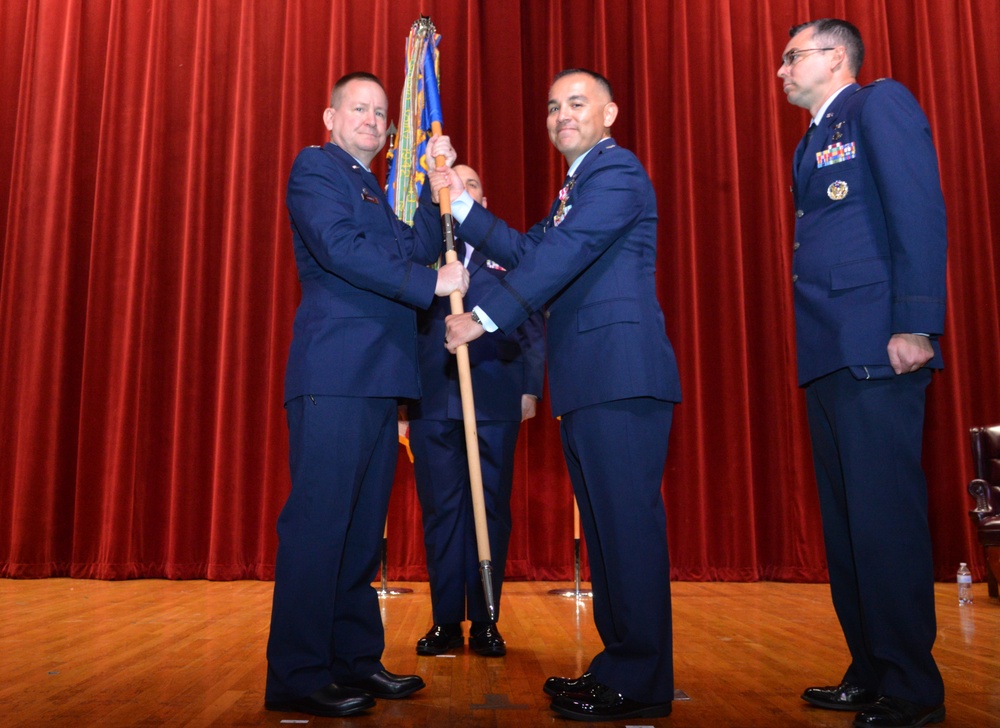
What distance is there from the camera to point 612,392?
76.1 inches

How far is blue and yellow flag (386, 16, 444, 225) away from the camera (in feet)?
8.69

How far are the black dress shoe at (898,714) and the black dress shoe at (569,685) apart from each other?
549mm

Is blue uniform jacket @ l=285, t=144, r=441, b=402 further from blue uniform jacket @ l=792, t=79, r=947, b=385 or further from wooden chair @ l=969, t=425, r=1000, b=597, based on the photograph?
wooden chair @ l=969, t=425, r=1000, b=597

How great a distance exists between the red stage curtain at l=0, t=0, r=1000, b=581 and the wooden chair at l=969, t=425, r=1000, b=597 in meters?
0.56

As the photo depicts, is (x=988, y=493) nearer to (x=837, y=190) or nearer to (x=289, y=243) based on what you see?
(x=837, y=190)

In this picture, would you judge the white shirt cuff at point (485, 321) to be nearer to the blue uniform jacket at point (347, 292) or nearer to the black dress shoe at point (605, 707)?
the blue uniform jacket at point (347, 292)

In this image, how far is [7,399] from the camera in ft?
15.9

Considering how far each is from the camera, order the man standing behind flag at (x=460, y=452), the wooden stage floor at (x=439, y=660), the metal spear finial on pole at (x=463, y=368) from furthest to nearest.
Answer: the man standing behind flag at (x=460, y=452)
the metal spear finial on pole at (x=463, y=368)
the wooden stage floor at (x=439, y=660)

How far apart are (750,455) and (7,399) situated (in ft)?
13.8

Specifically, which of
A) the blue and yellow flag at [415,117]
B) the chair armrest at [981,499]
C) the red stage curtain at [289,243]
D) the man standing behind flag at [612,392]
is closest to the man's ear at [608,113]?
the man standing behind flag at [612,392]

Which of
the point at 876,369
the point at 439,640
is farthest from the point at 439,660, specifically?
the point at 876,369

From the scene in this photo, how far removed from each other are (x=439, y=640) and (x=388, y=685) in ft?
2.07

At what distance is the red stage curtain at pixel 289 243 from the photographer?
187 inches

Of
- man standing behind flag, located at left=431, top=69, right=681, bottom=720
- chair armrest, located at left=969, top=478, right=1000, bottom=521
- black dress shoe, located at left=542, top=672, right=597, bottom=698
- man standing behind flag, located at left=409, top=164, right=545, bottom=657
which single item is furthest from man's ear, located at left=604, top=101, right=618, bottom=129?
chair armrest, located at left=969, top=478, right=1000, bottom=521
